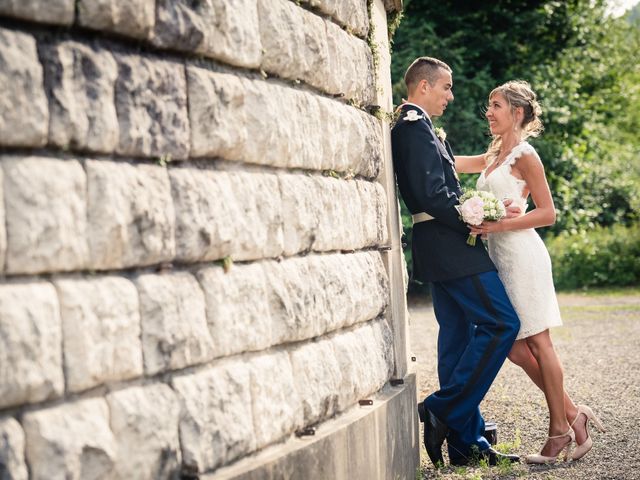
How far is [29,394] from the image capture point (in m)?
2.63

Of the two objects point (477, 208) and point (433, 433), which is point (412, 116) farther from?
point (433, 433)

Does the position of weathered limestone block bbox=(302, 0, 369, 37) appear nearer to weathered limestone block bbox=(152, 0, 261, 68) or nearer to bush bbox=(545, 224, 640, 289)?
weathered limestone block bbox=(152, 0, 261, 68)

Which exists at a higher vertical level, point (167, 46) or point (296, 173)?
point (167, 46)

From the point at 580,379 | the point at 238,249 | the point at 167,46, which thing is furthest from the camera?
the point at 580,379

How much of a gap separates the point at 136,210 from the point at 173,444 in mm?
775

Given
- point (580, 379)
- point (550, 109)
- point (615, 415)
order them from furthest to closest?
point (550, 109) → point (580, 379) → point (615, 415)

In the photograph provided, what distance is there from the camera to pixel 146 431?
120 inches

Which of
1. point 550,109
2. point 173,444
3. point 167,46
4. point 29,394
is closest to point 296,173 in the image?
point 167,46

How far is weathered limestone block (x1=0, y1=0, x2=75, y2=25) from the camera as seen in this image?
2.63 meters

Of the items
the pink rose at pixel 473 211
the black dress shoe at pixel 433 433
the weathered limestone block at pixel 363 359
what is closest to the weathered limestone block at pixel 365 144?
the pink rose at pixel 473 211

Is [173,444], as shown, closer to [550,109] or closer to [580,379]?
[580,379]

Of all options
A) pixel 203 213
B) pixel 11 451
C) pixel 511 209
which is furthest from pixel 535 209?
pixel 11 451

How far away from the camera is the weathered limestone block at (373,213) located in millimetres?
5301

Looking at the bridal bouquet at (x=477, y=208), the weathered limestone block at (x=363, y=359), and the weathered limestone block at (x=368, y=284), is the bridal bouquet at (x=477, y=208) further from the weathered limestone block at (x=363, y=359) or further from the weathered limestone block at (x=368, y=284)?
the weathered limestone block at (x=363, y=359)
